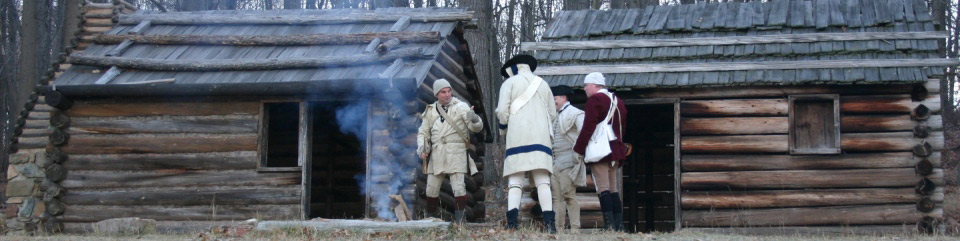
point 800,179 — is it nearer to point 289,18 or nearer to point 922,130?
point 922,130

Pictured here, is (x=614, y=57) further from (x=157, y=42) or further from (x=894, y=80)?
(x=157, y=42)

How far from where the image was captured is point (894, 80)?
1242 cm

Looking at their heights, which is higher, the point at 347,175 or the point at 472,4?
the point at 472,4

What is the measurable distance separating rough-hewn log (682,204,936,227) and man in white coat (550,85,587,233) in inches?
109

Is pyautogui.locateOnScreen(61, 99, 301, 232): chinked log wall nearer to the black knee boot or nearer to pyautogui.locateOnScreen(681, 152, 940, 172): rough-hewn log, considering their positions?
the black knee boot

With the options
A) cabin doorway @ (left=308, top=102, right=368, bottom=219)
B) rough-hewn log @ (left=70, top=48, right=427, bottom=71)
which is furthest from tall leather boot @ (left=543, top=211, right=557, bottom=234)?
cabin doorway @ (left=308, top=102, right=368, bottom=219)

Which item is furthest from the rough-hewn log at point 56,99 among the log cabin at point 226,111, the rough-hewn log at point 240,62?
the rough-hewn log at point 240,62

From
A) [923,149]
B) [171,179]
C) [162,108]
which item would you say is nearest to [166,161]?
[171,179]

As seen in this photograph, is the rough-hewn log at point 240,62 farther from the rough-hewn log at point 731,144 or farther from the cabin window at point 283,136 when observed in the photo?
the rough-hewn log at point 731,144

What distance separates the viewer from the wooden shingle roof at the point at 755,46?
Result: 12797 mm

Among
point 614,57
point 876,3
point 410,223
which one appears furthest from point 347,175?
point 876,3

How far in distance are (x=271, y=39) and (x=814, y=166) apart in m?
6.96

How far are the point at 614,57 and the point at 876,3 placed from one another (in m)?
3.55

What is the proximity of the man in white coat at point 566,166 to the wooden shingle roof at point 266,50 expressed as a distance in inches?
78.3
